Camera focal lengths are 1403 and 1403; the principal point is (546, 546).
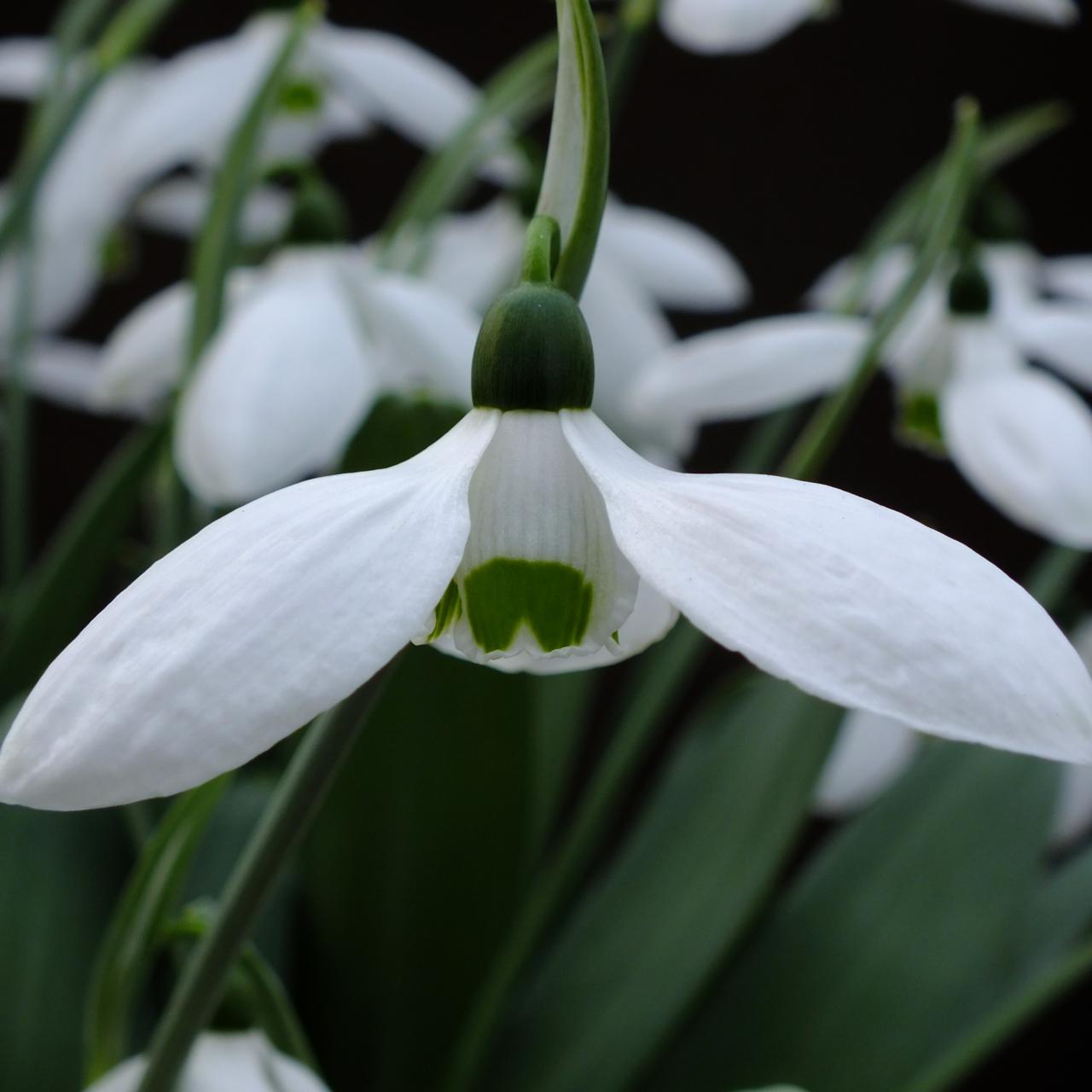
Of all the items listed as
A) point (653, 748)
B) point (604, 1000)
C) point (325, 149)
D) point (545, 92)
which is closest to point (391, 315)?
point (545, 92)

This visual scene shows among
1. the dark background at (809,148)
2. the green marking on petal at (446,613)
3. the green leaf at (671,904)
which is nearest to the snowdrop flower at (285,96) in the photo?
the green leaf at (671,904)

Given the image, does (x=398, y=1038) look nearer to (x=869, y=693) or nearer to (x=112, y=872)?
(x=112, y=872)

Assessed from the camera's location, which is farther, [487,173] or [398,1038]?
[487,173]

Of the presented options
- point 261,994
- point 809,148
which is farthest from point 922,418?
point 809,148

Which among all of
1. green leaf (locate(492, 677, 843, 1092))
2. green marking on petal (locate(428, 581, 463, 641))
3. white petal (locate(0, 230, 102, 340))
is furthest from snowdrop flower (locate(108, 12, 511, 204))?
green marking on petal (locate(428, 581, 463, 641))

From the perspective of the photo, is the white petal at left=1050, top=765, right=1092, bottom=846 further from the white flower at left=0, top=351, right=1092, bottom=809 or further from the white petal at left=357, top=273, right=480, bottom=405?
the white flower at left=0, top=351, right=1092, bottom=809

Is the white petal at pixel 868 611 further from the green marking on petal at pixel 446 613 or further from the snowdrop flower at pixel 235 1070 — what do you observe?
the snowdrop flower at pixel 235 1070
